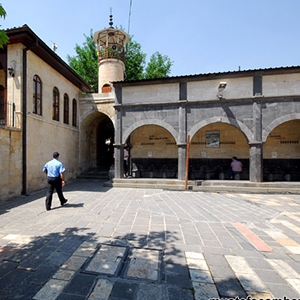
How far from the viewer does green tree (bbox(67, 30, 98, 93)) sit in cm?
2170

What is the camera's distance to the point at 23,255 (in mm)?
3182

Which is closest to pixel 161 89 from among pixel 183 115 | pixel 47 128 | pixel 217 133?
pixel 183 115

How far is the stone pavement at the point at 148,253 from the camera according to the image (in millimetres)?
2391

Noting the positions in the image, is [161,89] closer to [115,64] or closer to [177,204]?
[177,204]

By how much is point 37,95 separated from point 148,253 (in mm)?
9080

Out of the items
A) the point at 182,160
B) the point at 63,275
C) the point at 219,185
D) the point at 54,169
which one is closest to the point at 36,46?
the point at 54,169

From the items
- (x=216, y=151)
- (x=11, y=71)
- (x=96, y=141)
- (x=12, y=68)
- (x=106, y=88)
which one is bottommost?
(x=216, y=151)

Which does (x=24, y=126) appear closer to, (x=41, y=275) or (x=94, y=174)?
(x=94, y=174)

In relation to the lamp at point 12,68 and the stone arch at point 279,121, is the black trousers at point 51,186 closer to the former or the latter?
the lamp at point 12,68

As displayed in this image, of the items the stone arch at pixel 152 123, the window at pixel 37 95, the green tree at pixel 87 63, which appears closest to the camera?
the window at pixel 37 95

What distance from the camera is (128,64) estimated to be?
905 inches

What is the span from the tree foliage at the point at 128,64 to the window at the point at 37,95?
43.0 ft

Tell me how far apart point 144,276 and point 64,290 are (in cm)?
103

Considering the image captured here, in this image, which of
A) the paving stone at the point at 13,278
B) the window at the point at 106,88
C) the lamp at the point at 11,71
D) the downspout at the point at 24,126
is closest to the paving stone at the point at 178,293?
the paving stone at the point at 13,278
